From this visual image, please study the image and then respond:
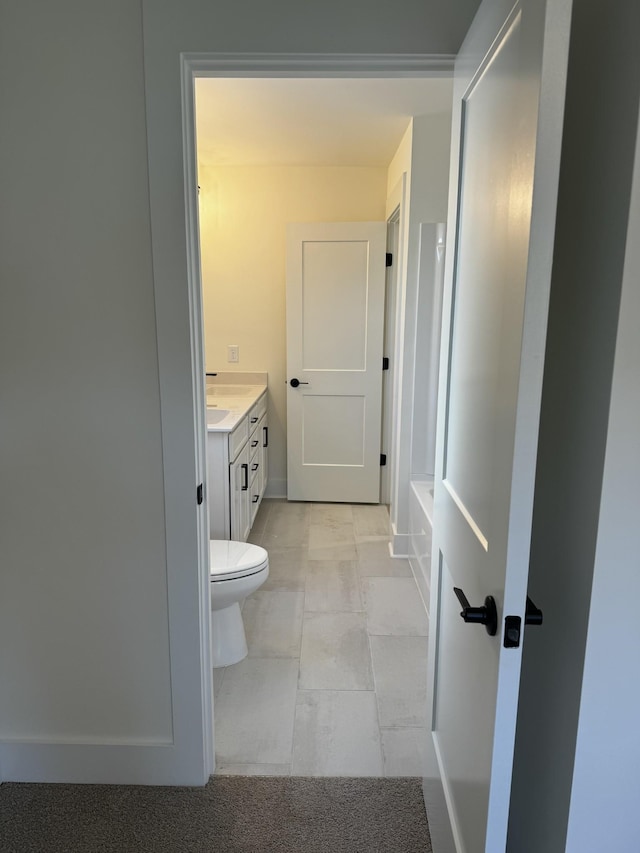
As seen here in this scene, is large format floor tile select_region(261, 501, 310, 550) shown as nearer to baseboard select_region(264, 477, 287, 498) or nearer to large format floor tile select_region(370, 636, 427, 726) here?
Answer: baseboard select_region(264, 477, 287, 498)

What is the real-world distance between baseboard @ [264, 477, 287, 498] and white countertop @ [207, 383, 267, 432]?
744 mm

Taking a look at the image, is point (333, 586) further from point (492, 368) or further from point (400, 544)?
point (492, 368)

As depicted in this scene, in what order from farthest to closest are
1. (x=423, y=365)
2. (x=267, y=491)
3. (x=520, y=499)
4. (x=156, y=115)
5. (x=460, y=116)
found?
(x=267, y=491), (x=423, y=365), (x=156, y=115), (x=460, y=116), (x=520, y=499)

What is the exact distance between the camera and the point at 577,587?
3.18 feet

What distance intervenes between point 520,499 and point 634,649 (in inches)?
13.4

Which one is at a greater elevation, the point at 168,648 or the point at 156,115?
the point at 156,115

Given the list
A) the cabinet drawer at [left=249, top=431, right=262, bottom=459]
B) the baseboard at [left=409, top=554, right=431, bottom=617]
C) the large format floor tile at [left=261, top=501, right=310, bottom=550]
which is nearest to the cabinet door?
the cabinet drawer at [left=249, top=431, right=262, bottom=459]

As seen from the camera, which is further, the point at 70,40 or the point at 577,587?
the point at 70,40

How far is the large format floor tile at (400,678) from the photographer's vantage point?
2.03 m

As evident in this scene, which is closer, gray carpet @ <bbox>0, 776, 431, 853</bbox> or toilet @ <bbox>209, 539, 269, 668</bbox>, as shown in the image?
gray carpet @ <bbox>0, 776, 431, 853</bbox>

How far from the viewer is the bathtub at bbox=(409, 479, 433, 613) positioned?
2.72m

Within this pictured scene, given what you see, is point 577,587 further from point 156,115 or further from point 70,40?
point 70,40

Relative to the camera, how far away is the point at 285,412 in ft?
14.3

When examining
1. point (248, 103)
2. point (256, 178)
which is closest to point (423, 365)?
point (248, 103)
